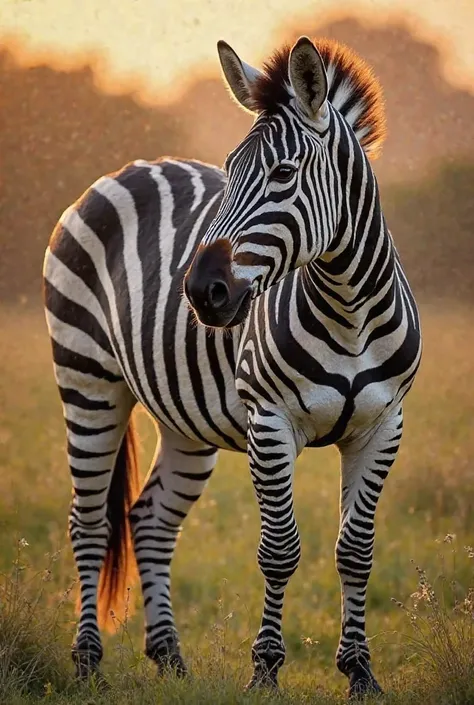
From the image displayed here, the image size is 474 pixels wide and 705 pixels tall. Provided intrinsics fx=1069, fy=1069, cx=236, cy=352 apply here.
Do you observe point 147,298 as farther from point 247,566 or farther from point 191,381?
point 247,566

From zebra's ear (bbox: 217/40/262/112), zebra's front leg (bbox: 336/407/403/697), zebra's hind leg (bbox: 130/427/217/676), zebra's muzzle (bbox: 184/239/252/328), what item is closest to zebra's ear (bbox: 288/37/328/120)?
zebra's ear (bbox: 217/40/262/112)

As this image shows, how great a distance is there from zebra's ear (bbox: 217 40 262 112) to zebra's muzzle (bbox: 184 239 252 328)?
726 millimetres

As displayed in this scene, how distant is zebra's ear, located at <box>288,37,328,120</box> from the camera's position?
357cm

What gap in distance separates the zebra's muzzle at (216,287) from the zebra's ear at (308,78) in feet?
1.96

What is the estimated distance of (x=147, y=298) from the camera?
16.6 feet

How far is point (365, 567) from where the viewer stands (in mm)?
4383

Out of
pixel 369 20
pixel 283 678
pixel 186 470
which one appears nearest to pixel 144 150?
pixel 369 20

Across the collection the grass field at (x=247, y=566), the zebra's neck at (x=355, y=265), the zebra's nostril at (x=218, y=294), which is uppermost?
the zebra's neck at (x=355, y=265)

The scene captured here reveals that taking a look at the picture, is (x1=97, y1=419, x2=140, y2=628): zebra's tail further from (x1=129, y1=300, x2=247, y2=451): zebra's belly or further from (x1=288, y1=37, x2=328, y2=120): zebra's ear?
(x1=288, y1=37, x2=328, y2=120): zebra's ear

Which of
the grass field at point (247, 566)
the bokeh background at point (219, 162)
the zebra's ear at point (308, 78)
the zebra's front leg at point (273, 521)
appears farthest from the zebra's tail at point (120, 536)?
the zebra's ear at point (308, 78)

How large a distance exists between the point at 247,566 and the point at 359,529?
315 cm

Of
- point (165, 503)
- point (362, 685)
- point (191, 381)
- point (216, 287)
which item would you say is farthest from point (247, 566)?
point (216, 287)

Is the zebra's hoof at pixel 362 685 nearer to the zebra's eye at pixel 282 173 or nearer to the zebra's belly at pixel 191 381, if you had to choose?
the zebra's belly at pixel 191 381

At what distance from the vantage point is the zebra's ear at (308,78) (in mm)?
3566
